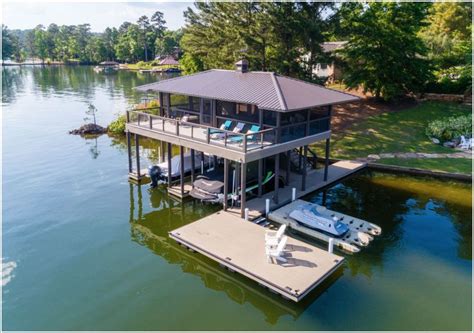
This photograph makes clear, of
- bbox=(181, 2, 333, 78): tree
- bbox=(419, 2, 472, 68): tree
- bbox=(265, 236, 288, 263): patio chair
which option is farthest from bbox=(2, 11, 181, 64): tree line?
bbox=(265, 236, 288, 263): patio chair

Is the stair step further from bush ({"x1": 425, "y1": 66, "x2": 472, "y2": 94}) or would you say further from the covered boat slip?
bush ({"x1": 425, "y1": 66, "x2": 472, "y2": 94})

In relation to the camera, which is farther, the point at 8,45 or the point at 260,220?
the point at 8,45

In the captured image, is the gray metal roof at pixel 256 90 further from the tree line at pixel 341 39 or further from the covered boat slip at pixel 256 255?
the tree line at pixel 341 39

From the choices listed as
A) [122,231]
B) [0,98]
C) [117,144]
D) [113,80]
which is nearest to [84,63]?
[113,80]

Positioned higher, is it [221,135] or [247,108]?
[247,108]

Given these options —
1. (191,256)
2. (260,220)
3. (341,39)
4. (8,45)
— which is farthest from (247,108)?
(8,45)

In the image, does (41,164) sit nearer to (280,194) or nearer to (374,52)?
(280,194)

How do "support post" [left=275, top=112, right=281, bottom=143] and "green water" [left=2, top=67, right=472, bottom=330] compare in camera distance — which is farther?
"support post" [left=275, top=112, right=281, bottom=143]

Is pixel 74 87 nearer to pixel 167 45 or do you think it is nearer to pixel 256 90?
pixel 167 45

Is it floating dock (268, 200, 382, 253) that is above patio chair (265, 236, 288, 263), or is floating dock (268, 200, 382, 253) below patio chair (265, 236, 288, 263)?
below
